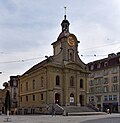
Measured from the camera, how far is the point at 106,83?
90.1m

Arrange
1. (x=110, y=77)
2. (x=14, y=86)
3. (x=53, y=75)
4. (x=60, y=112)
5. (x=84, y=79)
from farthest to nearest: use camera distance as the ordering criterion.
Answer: (x=14, y=86) → (x=110, y=77) → (x=84, y=79) → (x=53, y=75) → (x=60, y=112)

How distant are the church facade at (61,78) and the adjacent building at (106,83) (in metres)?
11.8

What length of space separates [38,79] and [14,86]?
3744cm

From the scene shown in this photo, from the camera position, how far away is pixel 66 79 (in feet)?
228

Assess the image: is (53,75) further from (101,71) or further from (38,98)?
(101,71)

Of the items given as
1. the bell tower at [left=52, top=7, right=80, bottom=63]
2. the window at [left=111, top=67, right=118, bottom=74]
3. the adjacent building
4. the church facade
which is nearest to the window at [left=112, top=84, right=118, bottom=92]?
the adjacent building

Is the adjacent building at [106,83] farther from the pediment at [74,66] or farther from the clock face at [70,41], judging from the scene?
the clock face at [70,41]

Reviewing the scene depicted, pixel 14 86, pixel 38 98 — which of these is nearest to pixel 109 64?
pixel 38 98

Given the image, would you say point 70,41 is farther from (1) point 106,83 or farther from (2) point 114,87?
(1) point 106,83

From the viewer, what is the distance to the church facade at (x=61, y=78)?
66.9 meters

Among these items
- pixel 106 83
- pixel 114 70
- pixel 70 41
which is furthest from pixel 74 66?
pixel 106 83

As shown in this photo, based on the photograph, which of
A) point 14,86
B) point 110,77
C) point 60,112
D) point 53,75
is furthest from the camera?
point 14,86

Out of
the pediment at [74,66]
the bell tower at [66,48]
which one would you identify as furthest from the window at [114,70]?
the bell tower at [66,48]

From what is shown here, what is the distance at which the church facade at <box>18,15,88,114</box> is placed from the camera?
219 ft
